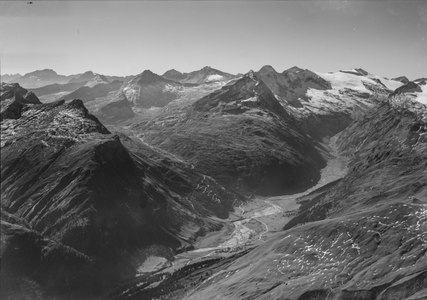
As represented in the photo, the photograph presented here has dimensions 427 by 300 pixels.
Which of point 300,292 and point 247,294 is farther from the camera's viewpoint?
point 247,294

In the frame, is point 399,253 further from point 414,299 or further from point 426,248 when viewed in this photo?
point 414,299

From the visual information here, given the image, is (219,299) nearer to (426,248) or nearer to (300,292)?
(300,292)

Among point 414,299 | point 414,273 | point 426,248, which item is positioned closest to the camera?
point 414,299

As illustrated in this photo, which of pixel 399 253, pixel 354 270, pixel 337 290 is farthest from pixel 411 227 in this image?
pixel 337 290

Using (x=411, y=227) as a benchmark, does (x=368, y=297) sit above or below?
below

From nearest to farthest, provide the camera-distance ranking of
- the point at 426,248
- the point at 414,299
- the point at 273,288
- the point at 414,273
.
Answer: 1. the point at 414,299
2. the point at 414,273
3. the point at 426,248
4. the point at 273,288

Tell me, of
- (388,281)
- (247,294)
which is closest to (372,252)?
(388,281)

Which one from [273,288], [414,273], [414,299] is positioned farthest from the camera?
[273,288]

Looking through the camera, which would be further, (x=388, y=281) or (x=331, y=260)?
(x=331, y=260)

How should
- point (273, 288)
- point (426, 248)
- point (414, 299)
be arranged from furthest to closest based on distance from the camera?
point (273, 288) < point (426, 248) < point (414, 299)
